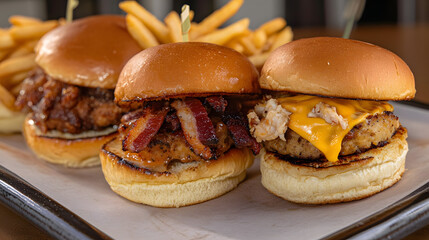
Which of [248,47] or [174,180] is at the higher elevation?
[248,47]

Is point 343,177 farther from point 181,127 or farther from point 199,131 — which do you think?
point 181,127

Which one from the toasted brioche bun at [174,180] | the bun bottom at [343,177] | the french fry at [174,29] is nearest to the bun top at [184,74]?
the toasted brioche bun at [174,180]

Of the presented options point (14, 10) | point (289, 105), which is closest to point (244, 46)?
point (289, 105)

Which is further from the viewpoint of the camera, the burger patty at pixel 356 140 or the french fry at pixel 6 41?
the french fry at pixel 6 41

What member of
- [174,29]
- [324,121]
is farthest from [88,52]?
[324,121]

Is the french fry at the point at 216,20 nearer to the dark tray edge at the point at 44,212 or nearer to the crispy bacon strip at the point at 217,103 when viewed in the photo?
the crispy bacon strip at the point at 217,103

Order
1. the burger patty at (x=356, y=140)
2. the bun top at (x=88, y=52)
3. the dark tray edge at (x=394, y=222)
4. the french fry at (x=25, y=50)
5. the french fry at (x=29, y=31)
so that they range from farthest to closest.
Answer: the french fry at (x=25, y=50)
the french fry at (x=29, y=31)
the bun top at (x=88, y=52)
the burger patty at (x=356, y=140)
the dark tray edge at (x=394, y=222)

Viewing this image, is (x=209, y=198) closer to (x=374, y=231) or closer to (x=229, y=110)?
(x=229, y=110)

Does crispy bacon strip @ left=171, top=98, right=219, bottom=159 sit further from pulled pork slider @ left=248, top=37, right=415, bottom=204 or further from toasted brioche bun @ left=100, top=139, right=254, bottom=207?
pulled pork slider @ left=248, top=37, right=415, bottom=204

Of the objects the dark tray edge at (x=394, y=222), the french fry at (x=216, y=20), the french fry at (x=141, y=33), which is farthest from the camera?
the french fry at (x=216, y=20)

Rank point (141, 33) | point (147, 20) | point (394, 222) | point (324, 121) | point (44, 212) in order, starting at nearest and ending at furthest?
point (394, 222), point (44, 212), point (324, 121), point (141, 33), point (147, 20)
